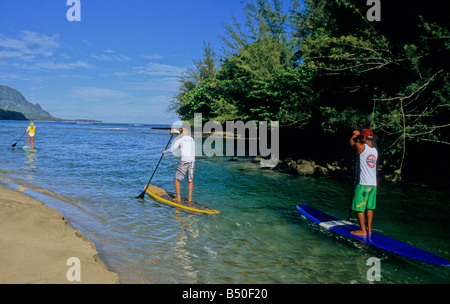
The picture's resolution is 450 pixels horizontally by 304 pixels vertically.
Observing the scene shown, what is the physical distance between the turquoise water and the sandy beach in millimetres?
460

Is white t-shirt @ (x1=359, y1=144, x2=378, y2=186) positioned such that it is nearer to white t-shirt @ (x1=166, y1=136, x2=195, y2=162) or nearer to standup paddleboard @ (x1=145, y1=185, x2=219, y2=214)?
standup paddleboard @ (x1=145, y1=185, x2=219, y2=214)

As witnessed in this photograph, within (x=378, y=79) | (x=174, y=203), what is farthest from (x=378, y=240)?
(x=378, y=79)

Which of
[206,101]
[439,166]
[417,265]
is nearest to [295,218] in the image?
[417,265]

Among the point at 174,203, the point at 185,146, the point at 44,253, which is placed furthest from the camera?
the point at 174,203

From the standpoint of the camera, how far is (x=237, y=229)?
779 centimetres

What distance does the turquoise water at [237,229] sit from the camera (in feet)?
17.8

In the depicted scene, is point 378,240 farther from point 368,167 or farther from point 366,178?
point 368,167

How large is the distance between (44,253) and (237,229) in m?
4.48

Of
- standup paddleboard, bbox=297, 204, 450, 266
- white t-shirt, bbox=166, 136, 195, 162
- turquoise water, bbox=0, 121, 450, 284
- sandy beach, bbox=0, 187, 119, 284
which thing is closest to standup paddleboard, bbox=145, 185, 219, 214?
turquoise water, bbox=0, 121, 450, 284

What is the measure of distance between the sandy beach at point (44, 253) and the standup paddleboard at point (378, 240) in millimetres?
5333

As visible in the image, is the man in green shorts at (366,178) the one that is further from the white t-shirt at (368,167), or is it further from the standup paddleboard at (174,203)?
the standup paddleboard at (174,203)

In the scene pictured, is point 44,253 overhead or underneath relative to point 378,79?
underneath
